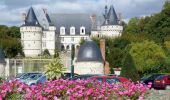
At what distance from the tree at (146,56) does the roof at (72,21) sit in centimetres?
7530

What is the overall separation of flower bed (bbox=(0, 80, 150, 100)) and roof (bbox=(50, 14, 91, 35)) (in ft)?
405

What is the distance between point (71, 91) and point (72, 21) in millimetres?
128168

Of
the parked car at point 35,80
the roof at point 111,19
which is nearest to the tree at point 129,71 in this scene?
the parked car at point 35,80

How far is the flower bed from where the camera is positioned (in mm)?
12000

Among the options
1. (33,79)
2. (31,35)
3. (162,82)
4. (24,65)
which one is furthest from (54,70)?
(31,35)

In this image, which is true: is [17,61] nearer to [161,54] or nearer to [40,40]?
[161,54]

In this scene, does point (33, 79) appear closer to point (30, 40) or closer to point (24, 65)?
point (24, 65)

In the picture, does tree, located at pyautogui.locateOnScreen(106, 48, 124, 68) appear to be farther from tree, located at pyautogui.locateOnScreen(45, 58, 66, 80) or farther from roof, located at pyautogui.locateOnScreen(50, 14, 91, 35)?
roof, located at pyautogui.locateOnScreen(50, 14, 91, 35)

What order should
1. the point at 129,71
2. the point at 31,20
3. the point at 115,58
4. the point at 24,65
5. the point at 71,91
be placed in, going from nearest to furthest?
the point at 71,91
the point at 129,71
the point at 24,65
the point at 115,58
the point at 31,20

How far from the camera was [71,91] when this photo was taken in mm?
12102

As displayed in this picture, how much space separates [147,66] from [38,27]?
76.9 m

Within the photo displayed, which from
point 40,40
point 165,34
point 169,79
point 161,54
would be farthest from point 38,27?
point 169,79

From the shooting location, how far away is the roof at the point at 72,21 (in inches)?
5423

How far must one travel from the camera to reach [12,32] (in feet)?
434
